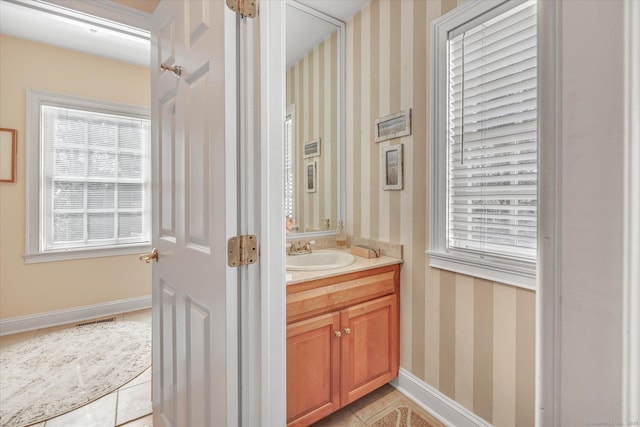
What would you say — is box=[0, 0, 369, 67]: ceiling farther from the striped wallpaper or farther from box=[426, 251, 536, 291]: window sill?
box=[426, 251, 536, 291]: window sill

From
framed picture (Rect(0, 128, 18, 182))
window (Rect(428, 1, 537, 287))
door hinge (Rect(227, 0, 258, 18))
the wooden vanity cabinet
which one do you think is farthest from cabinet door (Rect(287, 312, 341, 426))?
framed picture (Rect(0, 128, 18, 182))

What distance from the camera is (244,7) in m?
0.90

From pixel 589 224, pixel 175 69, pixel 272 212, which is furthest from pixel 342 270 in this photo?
pixel 589 224

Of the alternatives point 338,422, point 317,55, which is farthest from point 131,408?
point 317,55

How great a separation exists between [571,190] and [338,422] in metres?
1.86

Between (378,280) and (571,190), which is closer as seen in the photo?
(571,190)

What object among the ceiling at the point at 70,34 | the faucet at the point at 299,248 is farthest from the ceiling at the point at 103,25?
the faucet at the point at 299,248

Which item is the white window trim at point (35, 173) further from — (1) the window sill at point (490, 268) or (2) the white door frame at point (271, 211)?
(1) the window sill at point (490, 268)

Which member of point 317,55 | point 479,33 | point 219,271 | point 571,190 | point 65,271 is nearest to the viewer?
point 571,190

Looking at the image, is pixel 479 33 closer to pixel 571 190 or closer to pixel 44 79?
pixel 571 190

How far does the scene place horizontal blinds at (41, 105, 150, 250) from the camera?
304 cm

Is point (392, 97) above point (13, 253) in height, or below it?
above

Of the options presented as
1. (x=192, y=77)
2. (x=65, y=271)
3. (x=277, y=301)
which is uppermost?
(x=192, y=77)

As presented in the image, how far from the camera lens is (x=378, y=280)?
1885mm
